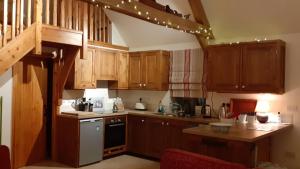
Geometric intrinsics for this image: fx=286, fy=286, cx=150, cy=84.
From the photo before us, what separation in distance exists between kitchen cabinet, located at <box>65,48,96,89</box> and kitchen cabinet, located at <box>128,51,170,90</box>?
1.01 meters

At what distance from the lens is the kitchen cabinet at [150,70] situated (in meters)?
5.95

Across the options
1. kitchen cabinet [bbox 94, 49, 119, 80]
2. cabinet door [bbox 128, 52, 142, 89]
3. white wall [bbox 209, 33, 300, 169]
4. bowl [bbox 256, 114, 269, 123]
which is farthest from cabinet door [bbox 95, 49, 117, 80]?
white wall [bbox 209, 33, 300, 169]

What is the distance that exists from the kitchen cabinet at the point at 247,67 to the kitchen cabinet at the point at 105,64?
2149mm

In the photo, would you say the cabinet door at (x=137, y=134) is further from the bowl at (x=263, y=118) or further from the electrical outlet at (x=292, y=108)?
the electrical outlet at (x=292, y=108)

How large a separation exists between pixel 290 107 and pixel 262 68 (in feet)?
2.67

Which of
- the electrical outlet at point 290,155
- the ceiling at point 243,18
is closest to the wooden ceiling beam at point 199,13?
the ceiling at point 243,18

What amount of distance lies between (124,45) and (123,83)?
3.17 feet

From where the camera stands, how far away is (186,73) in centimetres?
586

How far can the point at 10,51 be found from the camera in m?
3.96

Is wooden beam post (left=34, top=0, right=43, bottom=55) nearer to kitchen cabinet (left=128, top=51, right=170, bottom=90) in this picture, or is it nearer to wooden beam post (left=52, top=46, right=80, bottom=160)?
wooden beam post (left=52, top=46, right=80, bottom=160)

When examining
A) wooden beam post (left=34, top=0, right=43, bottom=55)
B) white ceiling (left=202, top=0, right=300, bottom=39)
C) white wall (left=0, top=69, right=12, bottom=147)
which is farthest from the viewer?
white wall (left=0, top=69, right=12, bottom=147)

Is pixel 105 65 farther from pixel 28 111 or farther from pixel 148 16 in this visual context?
pixel 148 16

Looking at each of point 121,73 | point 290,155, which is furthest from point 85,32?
point 290,155

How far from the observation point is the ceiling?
4.44 m
